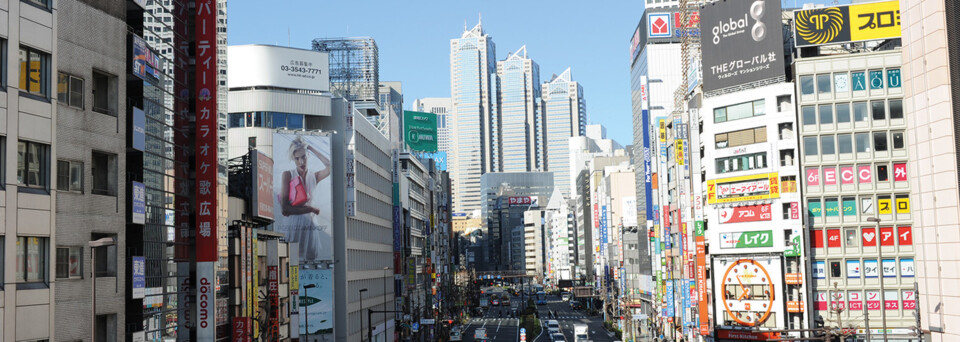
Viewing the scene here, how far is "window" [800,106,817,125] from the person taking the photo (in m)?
76.2

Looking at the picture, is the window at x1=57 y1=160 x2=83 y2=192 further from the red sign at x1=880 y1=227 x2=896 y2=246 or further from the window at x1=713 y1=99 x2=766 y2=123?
the red sign at x1=880 y1=227 x2=896 y2=246

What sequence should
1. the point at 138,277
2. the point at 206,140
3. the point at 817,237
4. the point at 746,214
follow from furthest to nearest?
the point at 746,214 < the point at 817,237 < the point at 206,140 < the point at 138,277

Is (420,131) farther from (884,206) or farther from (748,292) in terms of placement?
(884,206)

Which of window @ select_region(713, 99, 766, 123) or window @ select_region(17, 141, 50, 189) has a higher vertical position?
window @ select_region(713, 99, 766, 123)

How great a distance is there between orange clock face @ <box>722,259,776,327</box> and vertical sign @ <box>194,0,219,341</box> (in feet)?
160

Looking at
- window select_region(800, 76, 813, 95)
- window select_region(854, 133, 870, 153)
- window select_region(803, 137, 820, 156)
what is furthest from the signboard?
window select_region(800, 76, 813, 95)

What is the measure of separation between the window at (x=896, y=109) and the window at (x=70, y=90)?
60970mm

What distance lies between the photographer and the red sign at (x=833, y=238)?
2975 inches

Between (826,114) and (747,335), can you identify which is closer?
(826,114)

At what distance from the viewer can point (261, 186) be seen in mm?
60000

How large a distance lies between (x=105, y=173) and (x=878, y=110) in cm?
5934

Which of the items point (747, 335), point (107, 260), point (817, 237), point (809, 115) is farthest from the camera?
point (747, 335)

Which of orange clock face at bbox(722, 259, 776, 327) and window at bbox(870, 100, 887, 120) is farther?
orange clock face at bbox(722, 259, 776, 327)

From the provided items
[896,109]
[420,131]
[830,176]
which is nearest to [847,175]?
[830,176]
